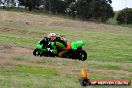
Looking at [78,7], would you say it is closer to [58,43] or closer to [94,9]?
[94,9]

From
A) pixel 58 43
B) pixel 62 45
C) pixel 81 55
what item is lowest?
pixel 81 55

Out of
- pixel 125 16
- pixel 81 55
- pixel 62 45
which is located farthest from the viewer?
pixel 125 16

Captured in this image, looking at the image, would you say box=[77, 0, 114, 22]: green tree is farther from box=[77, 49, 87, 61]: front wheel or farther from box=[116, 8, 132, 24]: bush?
box=[77, 49, 87, 61]: front wheel

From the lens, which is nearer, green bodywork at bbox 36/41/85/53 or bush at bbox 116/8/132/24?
green bodywork at bbox 36/41/85/53

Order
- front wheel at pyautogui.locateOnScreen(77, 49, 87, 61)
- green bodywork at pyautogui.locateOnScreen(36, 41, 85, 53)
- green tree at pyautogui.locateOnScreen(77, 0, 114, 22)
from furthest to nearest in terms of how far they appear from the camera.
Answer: green tree at pyautogui.locateOnScreen(77, 0, 114, 22), front wheel at pyautogui.locateOnScreen(77, 49, 87, 61), green bodywork at pyautogui.locateOnScreen(36, 41, 85, 53)

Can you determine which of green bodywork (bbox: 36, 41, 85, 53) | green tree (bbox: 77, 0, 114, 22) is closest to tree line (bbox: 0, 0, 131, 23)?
green tree (bbox: 77, 0, 114, 22)

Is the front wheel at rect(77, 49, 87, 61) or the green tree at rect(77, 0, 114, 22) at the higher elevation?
the front wheel at rect(77, 49, 87, 61)

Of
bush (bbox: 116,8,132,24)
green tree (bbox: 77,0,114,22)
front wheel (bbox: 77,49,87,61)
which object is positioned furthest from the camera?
bush (bbox: 116,8,132,24)

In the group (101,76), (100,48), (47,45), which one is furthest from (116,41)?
(101,76)

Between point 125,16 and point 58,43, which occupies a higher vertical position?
point 58,43

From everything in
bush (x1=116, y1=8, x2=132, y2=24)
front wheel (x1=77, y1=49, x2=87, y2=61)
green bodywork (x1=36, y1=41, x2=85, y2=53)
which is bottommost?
bush (x1=116, y1=8, x2=132, y2=24)

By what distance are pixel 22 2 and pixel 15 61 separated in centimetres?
6708

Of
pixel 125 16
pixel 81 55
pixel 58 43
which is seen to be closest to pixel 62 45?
pixel 58 43

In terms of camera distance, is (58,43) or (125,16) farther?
(125,16)
